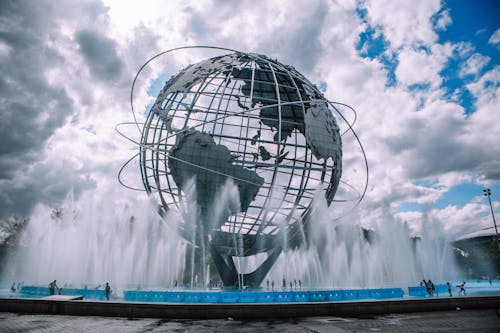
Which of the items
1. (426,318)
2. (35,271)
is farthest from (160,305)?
(35,271)

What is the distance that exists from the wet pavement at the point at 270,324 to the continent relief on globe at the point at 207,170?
648 centimetres

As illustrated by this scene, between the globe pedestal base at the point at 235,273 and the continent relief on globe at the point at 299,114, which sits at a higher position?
the continent relief on globe at the point at 299,114

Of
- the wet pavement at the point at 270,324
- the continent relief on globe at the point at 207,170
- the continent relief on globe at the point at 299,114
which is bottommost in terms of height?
the wet pavement at the point at 270,324

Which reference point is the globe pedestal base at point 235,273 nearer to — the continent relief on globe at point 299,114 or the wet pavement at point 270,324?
the continent relief on globe at point 299,114

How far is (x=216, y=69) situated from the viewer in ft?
49.2

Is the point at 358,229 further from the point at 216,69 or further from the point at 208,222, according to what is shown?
the point at 216,69

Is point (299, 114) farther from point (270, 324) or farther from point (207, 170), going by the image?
point (270, 324)

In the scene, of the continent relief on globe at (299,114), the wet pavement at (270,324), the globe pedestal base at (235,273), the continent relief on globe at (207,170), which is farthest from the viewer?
the globe pedestal base at (235,273)

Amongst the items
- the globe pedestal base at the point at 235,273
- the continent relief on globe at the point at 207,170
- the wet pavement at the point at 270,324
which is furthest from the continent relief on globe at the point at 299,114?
the wet pavement at the point at 270,324

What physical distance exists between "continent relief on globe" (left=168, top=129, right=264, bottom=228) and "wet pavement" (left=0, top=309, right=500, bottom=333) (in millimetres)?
6480

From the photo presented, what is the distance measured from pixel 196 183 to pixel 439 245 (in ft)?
61.4

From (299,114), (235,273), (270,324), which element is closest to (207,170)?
(235,273)

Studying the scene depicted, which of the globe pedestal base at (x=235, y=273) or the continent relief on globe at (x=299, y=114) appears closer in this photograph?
the continent relief on globe at (x=299, y=114)

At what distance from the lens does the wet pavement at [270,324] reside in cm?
579
